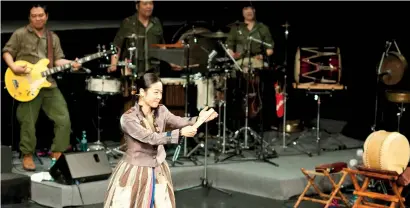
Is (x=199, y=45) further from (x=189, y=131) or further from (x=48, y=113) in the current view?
(x=189, y=131)

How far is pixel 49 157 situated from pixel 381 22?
196 inches

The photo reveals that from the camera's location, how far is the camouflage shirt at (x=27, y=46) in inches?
320

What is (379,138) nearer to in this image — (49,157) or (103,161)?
(103,161)

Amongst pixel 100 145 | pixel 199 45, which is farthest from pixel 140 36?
pixel 100 145

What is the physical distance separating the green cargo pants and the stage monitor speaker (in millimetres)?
632

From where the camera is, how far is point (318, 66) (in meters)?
9.85

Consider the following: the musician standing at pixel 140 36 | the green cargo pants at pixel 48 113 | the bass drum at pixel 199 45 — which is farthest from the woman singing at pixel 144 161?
the musician standing at pixel 140 36

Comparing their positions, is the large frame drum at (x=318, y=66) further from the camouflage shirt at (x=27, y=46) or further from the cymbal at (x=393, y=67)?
the camouflage shirt at (x=27, y=46)

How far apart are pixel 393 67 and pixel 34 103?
456 cm

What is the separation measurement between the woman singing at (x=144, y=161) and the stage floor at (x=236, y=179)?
1.89m

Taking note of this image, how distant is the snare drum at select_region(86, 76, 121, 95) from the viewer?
8.59m

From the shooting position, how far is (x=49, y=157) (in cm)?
906

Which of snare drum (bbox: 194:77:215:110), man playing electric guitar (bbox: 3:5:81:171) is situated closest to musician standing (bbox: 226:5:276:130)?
snare drum (bbox: 194:77:215:110)

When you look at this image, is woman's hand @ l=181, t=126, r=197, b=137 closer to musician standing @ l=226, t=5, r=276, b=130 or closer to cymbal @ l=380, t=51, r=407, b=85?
musician standing @ l=226, t=5, r=276, b=130
